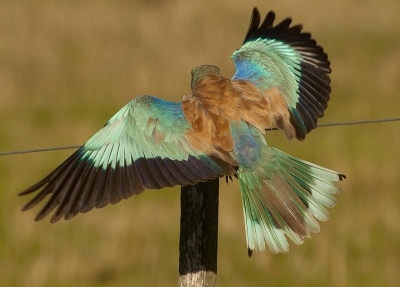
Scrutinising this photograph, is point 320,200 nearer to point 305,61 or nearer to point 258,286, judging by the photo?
point 305,61

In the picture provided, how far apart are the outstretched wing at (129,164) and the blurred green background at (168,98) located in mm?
2543

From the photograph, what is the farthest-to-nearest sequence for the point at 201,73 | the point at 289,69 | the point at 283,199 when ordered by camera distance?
the point at 289,69 < the point at 201,73 < the point at 283,199

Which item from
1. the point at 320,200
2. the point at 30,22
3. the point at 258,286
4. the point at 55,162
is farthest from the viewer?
the point at 30,22

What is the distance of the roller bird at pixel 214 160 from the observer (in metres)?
4.06

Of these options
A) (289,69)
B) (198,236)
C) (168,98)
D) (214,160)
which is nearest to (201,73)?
(289,69)

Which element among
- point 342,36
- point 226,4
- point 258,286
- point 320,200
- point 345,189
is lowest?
point 258,286

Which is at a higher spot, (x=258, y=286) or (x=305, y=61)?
(x=305, y=61)

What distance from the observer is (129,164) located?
4203 mm

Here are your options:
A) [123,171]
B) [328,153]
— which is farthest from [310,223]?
[328,153]

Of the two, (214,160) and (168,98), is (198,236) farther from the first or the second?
(168,98)

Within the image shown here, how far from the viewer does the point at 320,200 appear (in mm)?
4438

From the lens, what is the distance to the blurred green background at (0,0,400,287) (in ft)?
22.4

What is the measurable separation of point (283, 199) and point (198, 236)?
85 cm

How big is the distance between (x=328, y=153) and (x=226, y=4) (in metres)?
5.81
